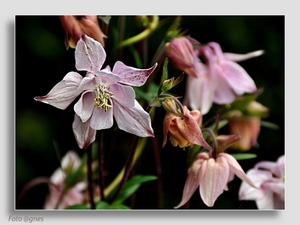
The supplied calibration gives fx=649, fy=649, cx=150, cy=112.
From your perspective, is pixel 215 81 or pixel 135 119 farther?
pixel 215 81

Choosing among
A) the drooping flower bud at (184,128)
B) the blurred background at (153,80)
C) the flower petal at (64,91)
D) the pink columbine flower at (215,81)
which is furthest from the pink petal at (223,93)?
the flower petal at (64,91)

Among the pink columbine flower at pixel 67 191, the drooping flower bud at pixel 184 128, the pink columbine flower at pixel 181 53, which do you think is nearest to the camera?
the drooping flower bud at pixel 184 128

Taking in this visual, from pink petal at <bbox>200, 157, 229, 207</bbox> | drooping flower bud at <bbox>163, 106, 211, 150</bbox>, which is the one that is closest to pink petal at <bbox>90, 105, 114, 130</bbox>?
drooping flower bud at <bbox>163, 106, 211, 150</bbox>

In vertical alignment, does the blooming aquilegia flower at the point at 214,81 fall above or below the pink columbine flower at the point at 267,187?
above

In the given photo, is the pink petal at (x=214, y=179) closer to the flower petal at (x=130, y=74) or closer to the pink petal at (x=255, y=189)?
the pink petal at (x=255, y=189)

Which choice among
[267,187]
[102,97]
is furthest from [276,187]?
[102,97]

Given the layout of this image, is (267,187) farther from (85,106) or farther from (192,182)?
(85,106)
